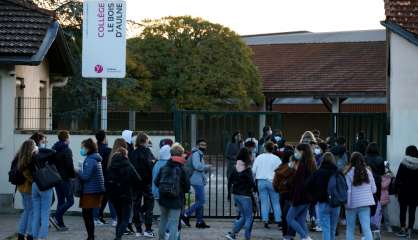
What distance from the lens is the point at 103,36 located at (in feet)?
65.4

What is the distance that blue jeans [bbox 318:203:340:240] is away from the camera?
13.8 m

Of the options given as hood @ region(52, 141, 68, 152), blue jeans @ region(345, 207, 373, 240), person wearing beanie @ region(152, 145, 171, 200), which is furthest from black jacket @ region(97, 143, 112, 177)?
blue jeans @ region(345, 207, 373, 240)

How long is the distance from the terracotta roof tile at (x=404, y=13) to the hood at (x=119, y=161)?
7378 mm

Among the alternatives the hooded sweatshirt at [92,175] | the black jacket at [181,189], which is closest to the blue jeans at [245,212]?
the black jacket at [181,189]

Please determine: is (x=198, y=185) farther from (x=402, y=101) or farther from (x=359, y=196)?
(x=402, y=101)

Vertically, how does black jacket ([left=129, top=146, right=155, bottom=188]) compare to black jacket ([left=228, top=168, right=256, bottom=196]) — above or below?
above

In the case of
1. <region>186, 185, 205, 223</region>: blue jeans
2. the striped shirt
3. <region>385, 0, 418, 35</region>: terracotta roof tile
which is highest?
<region>385, 0, 418, 35</region>: terracotta roof tile

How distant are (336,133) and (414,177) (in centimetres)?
251

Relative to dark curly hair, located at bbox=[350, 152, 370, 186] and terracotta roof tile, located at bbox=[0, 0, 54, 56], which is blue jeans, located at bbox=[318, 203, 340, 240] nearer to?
dark curly hair, located at bbox=[350, 152, 370, 186]

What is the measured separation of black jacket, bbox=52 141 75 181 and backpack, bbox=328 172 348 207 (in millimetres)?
4756

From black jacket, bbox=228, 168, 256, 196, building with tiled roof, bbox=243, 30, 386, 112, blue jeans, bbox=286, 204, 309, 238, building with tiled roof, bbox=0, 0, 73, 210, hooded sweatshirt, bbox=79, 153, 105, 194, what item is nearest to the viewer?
hooded sweatshirt, bbox=79, 153, 105, 194

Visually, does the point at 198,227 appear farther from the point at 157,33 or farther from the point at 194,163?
the point at 157,33

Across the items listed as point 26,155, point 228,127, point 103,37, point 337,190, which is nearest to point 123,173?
point 26,155

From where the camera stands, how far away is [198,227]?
16984 mm
